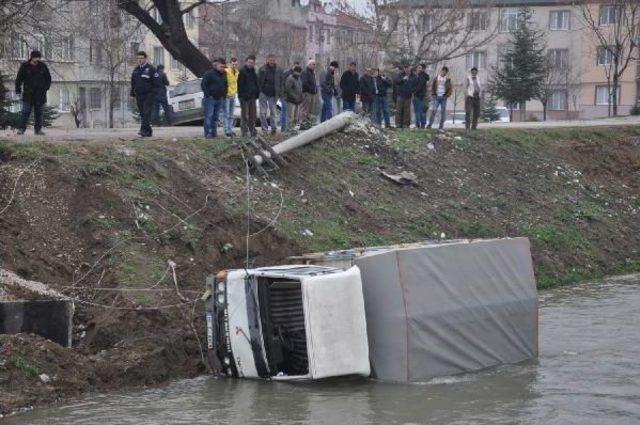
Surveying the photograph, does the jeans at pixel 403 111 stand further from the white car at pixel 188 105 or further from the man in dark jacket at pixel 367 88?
the white car at pixel 188 105

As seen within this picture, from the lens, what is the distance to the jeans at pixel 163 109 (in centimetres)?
2991

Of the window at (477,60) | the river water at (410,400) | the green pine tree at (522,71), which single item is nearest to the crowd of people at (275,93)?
the river water at (410,400)

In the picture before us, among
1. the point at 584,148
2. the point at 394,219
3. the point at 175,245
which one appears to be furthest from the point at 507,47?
the point at 175,245

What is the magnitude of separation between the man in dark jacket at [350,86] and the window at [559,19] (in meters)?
55.1

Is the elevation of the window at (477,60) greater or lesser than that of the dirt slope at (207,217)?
greater

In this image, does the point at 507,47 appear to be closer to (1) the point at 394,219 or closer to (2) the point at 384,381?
(1) the point at 394,219

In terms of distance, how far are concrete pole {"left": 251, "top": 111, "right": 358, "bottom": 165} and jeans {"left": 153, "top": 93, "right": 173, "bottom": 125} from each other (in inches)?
164

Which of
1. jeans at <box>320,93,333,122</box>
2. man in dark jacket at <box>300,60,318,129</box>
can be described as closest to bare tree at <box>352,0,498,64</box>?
jeans at <box>320,93,333,122</box>

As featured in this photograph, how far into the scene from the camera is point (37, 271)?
17016mm

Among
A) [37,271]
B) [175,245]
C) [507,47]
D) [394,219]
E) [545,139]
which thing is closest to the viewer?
Result: [37,271]

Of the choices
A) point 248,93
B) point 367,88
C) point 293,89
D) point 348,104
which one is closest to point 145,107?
point 248,93

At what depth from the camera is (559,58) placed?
7819 centimetres

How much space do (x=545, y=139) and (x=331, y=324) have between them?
18.7m

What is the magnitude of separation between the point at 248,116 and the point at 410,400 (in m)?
11.3
